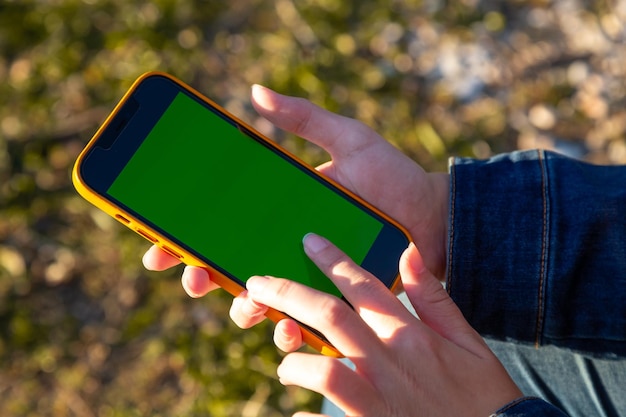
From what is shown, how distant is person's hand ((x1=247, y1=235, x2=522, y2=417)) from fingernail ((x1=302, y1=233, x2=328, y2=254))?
0.08m

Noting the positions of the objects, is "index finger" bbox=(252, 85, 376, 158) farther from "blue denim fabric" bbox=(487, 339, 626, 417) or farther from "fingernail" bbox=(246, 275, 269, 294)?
"blue denim fabric" bbox=(487, 339, 626, 417)

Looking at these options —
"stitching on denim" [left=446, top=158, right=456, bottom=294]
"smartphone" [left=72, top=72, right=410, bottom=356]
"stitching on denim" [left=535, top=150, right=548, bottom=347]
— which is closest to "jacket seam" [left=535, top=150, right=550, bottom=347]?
"stitching on denim" [left=535, top=150, right=548, bottom=347]

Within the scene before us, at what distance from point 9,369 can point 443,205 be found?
131 cm

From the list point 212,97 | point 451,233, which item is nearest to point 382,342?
point 451,233

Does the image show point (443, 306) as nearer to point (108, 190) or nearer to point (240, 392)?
point (108, 190)

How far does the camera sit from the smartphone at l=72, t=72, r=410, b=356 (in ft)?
3.93

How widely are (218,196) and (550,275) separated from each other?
0.70 meters

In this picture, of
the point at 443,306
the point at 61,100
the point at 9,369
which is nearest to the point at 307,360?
the point at 443,306

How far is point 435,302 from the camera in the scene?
1.07 meters

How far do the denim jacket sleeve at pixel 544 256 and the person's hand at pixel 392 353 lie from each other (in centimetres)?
24

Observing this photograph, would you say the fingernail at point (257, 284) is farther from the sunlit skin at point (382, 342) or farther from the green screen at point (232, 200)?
the green screen at point (232, 200)

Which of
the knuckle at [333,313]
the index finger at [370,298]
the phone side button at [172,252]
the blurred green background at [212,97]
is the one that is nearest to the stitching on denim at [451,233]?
the index finger at [370,298]

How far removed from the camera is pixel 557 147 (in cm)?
202

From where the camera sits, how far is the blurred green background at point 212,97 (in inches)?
70.1
